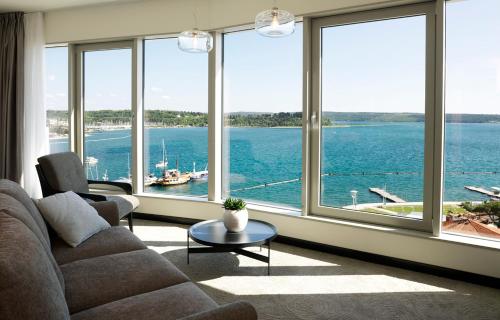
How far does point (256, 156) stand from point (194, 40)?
1.65m

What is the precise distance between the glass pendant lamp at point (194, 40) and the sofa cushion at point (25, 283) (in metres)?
2.17

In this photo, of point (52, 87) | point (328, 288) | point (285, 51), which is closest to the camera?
point (328, 288)

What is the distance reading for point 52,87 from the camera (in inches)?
211

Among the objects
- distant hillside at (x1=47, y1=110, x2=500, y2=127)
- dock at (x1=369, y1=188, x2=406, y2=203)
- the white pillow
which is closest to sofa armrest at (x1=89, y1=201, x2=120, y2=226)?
the white pillow

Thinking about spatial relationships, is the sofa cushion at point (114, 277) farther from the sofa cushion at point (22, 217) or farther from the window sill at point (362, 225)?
the window sill at point (362, 225)

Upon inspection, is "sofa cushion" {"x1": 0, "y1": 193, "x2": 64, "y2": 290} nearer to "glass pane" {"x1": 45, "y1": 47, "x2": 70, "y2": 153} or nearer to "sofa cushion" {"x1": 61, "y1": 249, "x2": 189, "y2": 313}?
"sofa cushion" {"x1": 61, "y1": 249, "x2": 189, "y2": 313}

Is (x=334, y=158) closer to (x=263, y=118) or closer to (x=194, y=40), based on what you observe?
(x=263, y=118)

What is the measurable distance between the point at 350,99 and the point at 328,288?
181 centimetres

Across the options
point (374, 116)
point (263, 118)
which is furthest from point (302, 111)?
point (374, 116)

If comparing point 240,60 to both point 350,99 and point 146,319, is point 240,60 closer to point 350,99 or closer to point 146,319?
point 350,99

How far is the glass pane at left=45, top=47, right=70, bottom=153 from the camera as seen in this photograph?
529 centimetres

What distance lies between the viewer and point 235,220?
10.2 ft

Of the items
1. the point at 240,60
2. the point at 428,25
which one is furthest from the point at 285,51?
the point at 428,25

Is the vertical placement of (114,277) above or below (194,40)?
below
